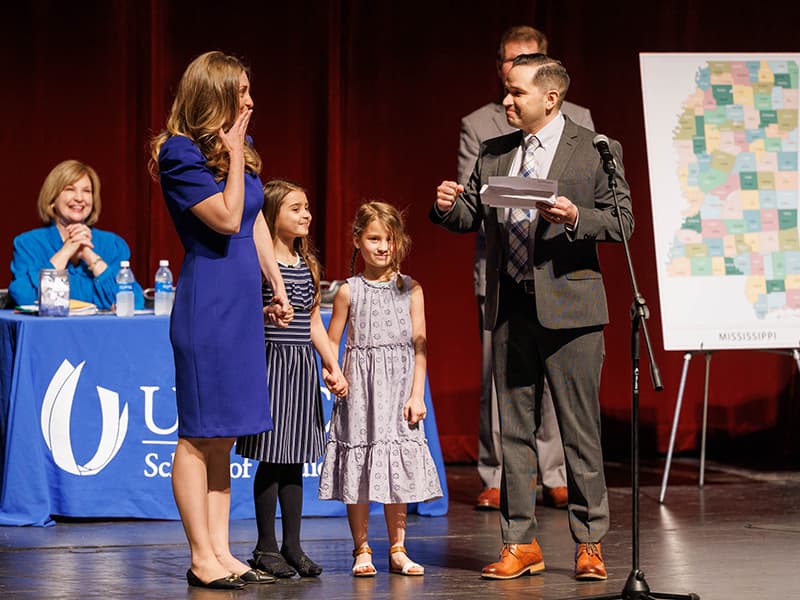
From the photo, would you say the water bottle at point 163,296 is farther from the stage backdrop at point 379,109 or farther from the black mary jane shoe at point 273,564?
the black mary jane shoe at point 273,564

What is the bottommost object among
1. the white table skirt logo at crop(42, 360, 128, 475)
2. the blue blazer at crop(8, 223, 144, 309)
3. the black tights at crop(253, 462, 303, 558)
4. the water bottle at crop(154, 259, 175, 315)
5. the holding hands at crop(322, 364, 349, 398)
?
the black tights at crop(253, 462, 303, 558)

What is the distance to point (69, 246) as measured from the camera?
5.39 metres

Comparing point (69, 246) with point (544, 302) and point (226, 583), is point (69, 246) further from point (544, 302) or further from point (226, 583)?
point (544, 302)

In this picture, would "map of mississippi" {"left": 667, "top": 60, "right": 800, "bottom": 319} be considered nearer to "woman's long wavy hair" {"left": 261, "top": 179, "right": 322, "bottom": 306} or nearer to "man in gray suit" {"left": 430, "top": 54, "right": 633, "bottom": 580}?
"man in gray suit" {"left": 430, "top": 54, "right": 633, "bottom": 580}

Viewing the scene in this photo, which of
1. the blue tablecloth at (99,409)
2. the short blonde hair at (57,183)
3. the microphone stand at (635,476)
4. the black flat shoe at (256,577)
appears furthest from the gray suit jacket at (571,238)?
the short blonde hair at (57,183)

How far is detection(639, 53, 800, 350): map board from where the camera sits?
18.4 ft

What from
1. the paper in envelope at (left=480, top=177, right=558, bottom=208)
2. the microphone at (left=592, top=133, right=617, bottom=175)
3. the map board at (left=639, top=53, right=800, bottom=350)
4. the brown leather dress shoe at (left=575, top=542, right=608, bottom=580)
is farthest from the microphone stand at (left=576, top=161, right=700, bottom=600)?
the map board at (left=639, top=53, right=800, bottom=350)

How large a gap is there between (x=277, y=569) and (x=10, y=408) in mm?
1512

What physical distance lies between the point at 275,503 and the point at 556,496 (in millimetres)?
1705

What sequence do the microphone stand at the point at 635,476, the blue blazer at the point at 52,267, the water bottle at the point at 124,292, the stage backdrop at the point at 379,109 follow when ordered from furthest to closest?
the stage backdrop at the point at 379,109
the blue blazer at the point at 52,267
the water bottle at the point at 124,292
the microphone stand at the point at 635,476

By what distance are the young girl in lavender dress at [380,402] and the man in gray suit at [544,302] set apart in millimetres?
266

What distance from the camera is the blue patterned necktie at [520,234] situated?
402 centimetres

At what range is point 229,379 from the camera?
373cm

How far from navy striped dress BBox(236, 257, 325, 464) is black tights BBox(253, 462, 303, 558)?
9 centimetres
